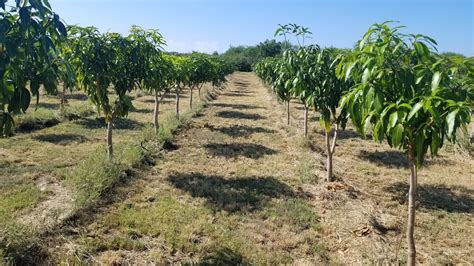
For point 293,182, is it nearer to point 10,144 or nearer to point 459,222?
point 459,222

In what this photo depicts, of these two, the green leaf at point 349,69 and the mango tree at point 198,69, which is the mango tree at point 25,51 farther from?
the mango tree at point 198,69

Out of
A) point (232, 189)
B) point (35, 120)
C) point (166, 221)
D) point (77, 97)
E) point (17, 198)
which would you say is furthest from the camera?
point (77, 97)

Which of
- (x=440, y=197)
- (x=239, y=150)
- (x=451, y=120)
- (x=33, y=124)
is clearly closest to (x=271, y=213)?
(x=440, y=197)

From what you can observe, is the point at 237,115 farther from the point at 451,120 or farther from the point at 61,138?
the point at 451,120

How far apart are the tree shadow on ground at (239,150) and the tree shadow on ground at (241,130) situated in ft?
4.93

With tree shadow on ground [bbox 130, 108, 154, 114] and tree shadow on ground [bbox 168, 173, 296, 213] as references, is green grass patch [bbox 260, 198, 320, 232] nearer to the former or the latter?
→ tree shadow on ground [bbox 168, 173, 296, 213]

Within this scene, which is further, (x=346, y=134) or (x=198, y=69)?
(x=198, y=69)

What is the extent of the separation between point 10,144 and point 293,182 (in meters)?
7.54

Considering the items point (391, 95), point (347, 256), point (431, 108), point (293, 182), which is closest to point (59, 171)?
point (293, 182)

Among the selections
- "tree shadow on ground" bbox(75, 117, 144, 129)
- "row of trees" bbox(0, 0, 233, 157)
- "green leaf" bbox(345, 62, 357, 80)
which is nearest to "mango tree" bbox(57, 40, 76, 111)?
"row of trees" bbox(0, 0, 233, 157)

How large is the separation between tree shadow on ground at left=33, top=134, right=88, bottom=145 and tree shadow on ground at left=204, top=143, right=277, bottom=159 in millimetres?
3816

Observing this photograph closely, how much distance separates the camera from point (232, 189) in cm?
696

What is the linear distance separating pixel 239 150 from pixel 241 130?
10.2 feet

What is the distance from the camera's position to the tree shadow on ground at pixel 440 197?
649 centimetres
